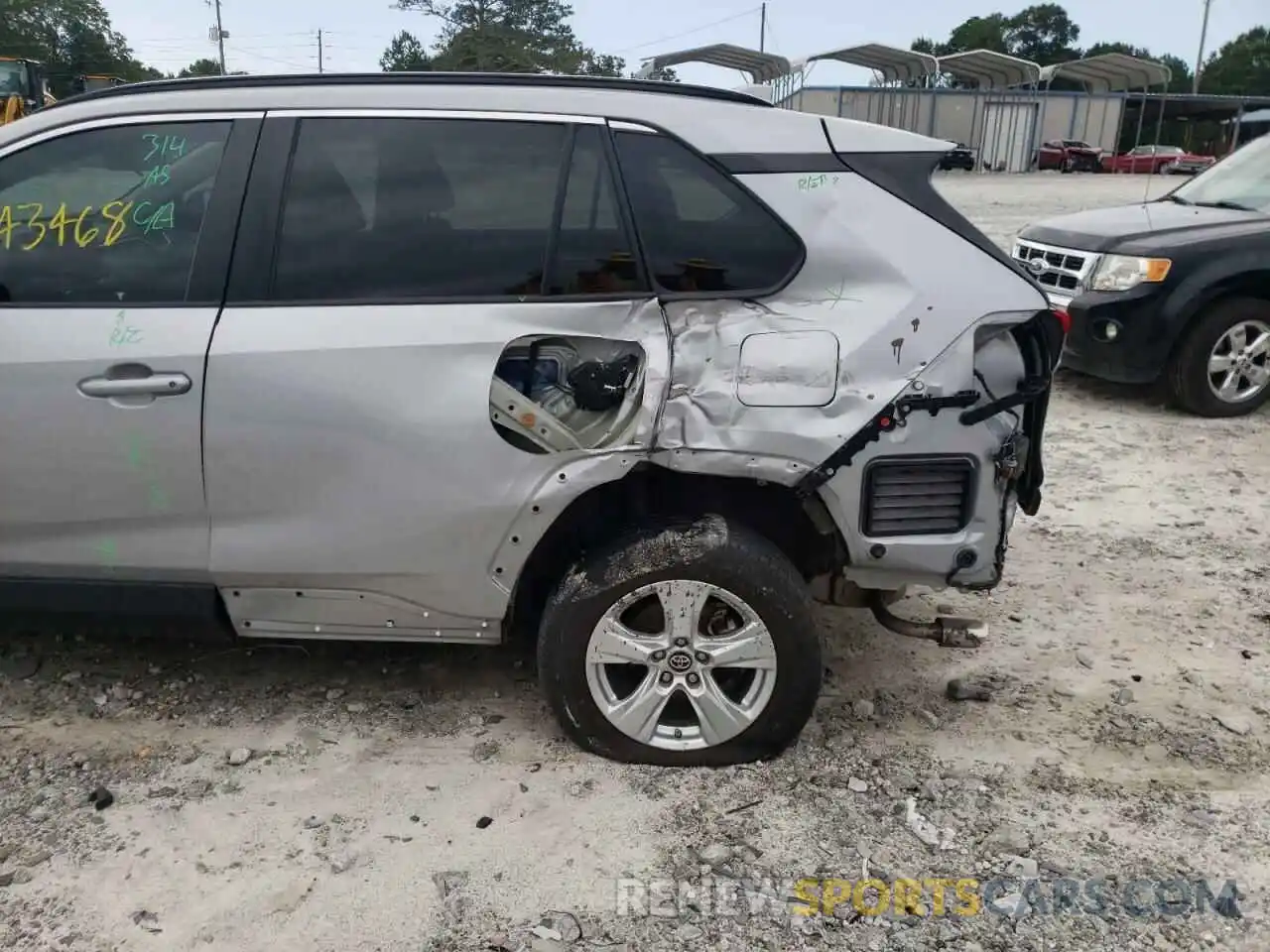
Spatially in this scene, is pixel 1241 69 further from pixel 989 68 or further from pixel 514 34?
pixel 514 34

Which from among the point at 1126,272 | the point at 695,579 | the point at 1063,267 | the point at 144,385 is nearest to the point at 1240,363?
the point at 1126,272

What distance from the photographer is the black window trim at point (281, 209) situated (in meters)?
2.83

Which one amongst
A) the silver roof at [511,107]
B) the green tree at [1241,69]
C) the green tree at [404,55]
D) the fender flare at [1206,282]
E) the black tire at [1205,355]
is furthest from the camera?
the green tree at [1241,69]

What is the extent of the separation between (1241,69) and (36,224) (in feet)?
274

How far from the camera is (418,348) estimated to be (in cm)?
275

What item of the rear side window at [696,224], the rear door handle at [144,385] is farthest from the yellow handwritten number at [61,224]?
the rear side window at [696,224]

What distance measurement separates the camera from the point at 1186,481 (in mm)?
5539

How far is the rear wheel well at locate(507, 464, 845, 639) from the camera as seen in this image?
115 inches

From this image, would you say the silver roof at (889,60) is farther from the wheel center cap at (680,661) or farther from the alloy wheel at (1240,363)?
the wheel center cap at (680,661)

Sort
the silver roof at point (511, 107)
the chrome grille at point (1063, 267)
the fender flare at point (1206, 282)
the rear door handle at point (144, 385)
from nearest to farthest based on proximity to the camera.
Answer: the rear door handle at point (144, 385)
the silver roof at point (511, 107)
the fender flare at point (1206, 282)
the chrome grille at point (1063, 267)

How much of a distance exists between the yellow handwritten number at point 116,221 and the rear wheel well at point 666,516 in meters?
1.45

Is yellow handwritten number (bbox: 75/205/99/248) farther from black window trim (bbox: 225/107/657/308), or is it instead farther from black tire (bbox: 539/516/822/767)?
black tire (bbox: 539/516/822/767)

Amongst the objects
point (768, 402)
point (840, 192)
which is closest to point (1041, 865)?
point (768, 402)

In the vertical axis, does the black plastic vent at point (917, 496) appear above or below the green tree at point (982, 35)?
below
